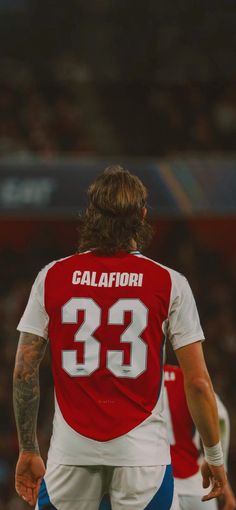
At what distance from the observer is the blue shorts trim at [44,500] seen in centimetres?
343

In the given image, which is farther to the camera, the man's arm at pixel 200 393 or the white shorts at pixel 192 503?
the white shorts at pixel 192 503

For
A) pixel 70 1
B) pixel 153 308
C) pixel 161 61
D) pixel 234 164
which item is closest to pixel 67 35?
pixel 70 1

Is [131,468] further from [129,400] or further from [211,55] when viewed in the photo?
[211,55]

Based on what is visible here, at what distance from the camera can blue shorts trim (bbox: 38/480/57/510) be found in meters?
3.43

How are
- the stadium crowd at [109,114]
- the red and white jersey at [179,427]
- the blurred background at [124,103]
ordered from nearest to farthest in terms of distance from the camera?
the red and white jersey at [179,427] < the blurred background at [124,103] < the stadium crowd at [109,114]

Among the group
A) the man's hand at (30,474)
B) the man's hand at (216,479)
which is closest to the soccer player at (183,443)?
the man's hand at (216,479)

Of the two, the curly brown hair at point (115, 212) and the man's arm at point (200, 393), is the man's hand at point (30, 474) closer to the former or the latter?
the man's arm at point (200, 393)

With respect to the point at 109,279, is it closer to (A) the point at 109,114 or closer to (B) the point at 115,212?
(B) the point at 115,212

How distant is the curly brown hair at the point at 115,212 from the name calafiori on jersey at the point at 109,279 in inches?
4.3

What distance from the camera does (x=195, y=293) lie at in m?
11.7

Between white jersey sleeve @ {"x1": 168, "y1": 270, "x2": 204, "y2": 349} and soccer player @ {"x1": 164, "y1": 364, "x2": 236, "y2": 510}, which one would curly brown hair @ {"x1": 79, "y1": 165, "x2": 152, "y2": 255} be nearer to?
white jersey sleeve @ {"x1": 168, "y1": 270, "x2": 204, "y2": 349}

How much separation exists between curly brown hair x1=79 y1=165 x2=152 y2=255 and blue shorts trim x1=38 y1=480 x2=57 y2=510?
2.64 ft

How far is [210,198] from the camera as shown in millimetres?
9453

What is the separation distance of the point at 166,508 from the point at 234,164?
22.1ft
